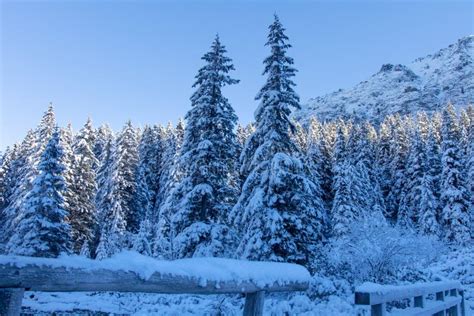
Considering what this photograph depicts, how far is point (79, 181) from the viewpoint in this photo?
119 ft

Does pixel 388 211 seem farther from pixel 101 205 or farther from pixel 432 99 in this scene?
pixel 432 99

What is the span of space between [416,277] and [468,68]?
20458 cm

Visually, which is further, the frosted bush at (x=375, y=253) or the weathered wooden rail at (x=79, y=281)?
the frosted bush at (x=375, y=253)

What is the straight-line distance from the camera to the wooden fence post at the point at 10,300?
8.13 feet

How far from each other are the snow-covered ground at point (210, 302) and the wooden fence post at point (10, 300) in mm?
7630

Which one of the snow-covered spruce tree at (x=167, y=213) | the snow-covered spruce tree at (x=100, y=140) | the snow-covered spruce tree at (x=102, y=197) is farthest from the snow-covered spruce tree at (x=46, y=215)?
the snow-covered spruce tree at (x=100, y=140)

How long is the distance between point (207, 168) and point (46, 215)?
1468 centimetres

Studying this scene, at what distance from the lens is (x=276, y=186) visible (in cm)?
1853

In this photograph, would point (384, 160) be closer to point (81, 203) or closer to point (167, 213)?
point (167, 213)

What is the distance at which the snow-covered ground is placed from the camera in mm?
10977

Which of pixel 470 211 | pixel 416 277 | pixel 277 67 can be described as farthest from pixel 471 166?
pixel 277 67

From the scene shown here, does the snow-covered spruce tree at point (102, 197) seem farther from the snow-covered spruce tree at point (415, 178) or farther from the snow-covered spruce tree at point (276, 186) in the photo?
the snow-covered spruce tree at point (415, 178)

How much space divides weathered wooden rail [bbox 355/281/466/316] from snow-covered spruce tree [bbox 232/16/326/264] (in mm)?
7755

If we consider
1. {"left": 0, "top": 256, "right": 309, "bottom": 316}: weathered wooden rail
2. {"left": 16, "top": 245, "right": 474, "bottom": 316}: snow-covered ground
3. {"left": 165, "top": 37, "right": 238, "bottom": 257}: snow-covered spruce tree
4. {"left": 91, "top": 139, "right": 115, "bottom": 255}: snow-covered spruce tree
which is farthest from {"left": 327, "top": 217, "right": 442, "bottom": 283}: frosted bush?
{"left": 91, "top": 139, "right": 115, "bottom": 255}: snow-covered spruce tree
